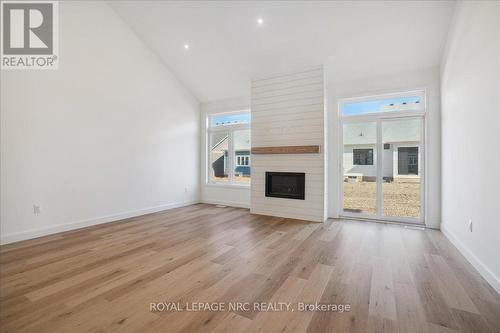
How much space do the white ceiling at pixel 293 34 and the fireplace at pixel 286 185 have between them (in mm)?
2226

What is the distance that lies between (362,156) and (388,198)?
96cm

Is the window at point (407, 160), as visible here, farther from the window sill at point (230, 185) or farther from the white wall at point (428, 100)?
the window sill at point (230, 185)

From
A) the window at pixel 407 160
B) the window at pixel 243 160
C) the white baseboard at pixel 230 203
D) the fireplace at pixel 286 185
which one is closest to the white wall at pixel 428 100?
the window at pixel 407 160

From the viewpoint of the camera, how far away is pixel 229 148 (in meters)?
6.48

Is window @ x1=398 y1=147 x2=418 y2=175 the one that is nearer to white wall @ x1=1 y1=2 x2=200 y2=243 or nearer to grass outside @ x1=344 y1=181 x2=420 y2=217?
grass outside @ x1=344 y1=181 x2=420 y2=217

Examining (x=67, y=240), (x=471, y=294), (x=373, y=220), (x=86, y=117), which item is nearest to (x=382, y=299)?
(x=471, y=294)

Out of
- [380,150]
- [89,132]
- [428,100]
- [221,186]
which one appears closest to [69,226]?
[89,132]

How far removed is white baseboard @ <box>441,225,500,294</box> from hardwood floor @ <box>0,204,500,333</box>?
6cm

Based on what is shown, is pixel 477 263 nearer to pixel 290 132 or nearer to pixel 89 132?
pixel 290 132

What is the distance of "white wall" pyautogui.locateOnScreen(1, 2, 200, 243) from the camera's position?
3379mm

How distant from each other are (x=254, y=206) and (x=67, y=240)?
3.42 m

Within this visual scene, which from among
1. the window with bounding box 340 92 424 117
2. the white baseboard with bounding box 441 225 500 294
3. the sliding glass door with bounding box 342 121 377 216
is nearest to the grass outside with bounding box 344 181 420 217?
the sliding glass door with bounding box 342 121 377 216

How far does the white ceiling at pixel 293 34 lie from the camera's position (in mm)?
3512

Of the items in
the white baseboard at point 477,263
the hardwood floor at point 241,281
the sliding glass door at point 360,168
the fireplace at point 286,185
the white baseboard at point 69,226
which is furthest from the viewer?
the fireplace at point 286,185
